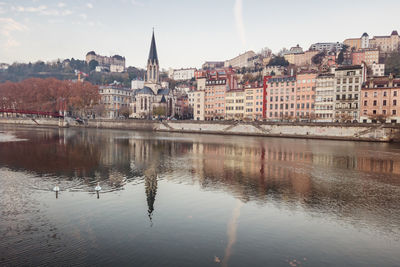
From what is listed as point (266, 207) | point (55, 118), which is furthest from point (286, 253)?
point (55, 118)

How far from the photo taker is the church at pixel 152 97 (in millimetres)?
124781

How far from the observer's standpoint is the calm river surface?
9.33m

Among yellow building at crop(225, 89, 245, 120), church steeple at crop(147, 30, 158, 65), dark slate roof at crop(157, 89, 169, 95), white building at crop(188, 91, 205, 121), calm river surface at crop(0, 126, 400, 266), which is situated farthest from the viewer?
dark slate roof at crop(157, 89, 169, 95)

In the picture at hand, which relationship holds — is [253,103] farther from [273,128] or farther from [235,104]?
[273,128]

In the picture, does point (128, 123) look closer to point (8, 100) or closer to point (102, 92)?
point (102, 92)

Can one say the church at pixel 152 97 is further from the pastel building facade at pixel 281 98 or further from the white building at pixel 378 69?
the white building at pixel 378 69

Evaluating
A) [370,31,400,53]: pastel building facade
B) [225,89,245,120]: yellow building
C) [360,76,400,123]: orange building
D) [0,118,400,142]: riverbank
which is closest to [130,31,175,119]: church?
[0,118,400,142]: riverbank

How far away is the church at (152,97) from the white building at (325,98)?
61097mm

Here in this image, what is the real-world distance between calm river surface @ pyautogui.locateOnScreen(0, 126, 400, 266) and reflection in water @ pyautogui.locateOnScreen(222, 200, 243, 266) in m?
0.05

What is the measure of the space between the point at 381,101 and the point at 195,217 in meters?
71.0

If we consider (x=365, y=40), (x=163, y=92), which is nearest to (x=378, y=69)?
(x=365, y=40)

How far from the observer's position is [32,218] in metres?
11.9

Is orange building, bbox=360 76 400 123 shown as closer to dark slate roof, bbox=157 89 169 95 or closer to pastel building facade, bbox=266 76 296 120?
pastel building facade, bbox=266 76 296 120

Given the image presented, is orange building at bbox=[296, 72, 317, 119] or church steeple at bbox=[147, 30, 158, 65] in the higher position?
church steeple at bbox=[147, 30, 158, 65]
